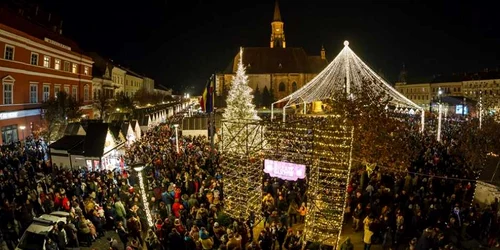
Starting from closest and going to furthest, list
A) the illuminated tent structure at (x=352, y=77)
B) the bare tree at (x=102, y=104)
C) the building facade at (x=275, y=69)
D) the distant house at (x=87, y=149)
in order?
the distant house at (x=87, y=149) < the illuminated tent structure at (x=352, y=77) < the bare tree at (x=102, y=104) < the building facade at (x=275, y=69)

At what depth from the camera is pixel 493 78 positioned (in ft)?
238

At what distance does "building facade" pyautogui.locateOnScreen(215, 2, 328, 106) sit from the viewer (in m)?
72.9

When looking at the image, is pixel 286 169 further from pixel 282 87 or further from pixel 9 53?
pixel 282 87

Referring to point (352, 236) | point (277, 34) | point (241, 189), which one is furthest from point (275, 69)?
point (352, 236)

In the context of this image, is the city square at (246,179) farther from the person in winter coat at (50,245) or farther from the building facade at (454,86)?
the building facade at (454,86)

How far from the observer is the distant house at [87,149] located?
757 inches

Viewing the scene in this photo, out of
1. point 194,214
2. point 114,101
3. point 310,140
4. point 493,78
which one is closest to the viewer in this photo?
point 310,140

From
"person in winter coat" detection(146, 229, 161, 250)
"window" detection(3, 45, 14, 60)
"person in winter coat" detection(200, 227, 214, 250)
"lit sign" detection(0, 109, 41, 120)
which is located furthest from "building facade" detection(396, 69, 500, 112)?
"person in winter coat" detection(146, 229, 161, 250)

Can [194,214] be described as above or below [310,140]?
below

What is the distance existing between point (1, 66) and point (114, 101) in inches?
844

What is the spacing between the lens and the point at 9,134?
2645cm

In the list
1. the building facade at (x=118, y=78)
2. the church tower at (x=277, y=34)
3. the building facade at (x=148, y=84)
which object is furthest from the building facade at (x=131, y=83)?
the church tower at (x=277, y=34)

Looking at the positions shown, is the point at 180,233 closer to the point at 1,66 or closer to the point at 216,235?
the point at 216,235

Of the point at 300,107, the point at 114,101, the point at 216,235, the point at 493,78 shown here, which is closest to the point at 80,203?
the point at 216,235
